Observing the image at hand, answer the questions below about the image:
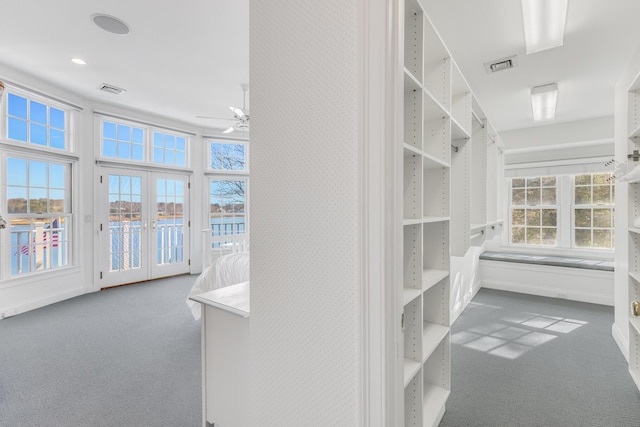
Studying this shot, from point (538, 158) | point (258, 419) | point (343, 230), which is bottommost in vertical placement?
point (258, 419)

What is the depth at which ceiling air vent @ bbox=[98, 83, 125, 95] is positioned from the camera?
395 centimetres

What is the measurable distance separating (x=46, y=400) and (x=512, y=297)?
514 cm

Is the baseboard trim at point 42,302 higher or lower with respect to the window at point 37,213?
lower

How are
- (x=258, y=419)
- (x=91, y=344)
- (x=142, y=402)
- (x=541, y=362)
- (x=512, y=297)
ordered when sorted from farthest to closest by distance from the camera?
(x=512, y=297) → (x=91, y=344) → (x=541, y=362) → (x=142, y=402) → (x=258, y=419)

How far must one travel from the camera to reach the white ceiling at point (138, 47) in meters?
2.46

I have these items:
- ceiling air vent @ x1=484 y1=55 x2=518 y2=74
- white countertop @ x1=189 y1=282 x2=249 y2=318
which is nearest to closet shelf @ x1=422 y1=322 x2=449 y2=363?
white countertop @ x1=189 y1=282 x2=249 y2=318

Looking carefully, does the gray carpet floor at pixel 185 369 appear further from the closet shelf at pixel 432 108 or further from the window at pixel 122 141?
the window at pixel 122 141

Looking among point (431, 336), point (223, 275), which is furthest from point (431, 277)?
point (223, 275)

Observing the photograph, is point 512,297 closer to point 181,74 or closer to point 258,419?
point 258,419

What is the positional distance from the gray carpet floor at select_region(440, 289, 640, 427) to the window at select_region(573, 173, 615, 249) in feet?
4.50

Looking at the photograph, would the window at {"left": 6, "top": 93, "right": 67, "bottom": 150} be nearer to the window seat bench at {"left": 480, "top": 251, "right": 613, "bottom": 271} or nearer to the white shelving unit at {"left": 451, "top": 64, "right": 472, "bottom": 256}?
the white shelving unit at {"left": 451, "top": 64, "right": 472, "bottom": 256}

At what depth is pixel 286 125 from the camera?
1.13 m

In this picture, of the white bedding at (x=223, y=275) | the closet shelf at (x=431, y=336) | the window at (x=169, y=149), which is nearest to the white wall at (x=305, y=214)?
the closet shelf at (x=431, y=336)

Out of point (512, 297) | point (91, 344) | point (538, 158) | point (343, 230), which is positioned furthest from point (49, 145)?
point (538, 158)
